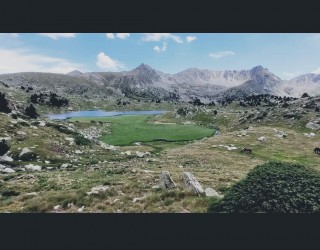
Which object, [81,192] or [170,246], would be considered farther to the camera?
[81,192]

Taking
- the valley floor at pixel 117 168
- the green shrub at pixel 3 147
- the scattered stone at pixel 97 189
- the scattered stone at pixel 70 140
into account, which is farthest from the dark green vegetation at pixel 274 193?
the scattered stone at pixel 70 140

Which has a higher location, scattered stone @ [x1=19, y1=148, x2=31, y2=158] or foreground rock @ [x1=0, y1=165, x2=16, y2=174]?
scattered stone @ [x1=19, y1=148, x2=31, y2=158]

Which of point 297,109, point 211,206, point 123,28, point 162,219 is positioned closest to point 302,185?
point 211,206

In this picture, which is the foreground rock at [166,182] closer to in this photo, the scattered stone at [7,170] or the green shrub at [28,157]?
the scattered stone at [7,170]

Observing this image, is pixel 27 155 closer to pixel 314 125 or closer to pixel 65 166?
pixel 65 166

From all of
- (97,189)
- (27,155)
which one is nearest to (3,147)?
(27,155)

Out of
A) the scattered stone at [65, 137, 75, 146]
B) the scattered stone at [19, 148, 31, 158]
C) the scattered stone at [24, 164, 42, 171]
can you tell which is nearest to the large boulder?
the scattered stone at [19, 148, 31, 158]

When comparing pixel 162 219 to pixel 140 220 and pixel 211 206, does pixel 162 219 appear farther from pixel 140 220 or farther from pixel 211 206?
pixel 211 206

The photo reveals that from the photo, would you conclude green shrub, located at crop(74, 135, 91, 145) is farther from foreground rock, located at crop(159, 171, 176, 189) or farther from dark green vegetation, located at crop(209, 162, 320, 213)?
dark green vegetation, located at crop(209, 162, 320, 213)
